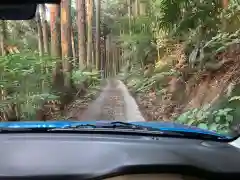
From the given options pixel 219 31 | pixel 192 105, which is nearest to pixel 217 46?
pixel 219 31

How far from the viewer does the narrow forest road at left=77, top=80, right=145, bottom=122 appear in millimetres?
5251

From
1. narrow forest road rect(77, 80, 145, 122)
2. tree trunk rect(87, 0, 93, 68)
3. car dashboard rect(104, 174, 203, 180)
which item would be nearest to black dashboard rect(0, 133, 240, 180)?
car dashboard rect(104, 174, 203, 180)

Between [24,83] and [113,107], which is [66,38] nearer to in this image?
[24,83]

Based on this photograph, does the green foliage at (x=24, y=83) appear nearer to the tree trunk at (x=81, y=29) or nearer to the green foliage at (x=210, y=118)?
the tree trunk at (x=81, y=29)

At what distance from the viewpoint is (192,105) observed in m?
5.44

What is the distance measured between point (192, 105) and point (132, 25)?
1702 millimetres

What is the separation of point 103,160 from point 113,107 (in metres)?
4.42

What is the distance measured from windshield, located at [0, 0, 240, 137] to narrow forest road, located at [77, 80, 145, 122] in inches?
0.5

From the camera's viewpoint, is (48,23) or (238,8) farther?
(48,23)

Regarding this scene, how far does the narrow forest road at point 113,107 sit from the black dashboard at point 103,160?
13.2 feet

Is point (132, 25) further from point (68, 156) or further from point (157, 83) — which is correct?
point (68, 156)

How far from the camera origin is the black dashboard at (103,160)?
0.96 meters

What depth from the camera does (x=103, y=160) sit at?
98 cm

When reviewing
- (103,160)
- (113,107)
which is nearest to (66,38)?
(113,107)
